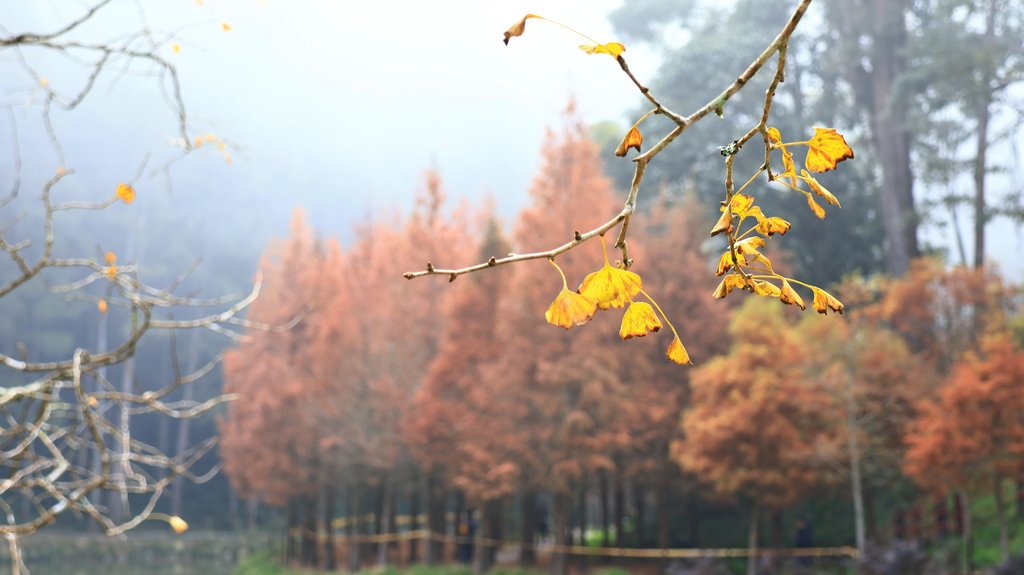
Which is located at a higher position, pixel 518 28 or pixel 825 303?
pixel 518 28

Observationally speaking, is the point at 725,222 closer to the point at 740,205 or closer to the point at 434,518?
the point at 740,205

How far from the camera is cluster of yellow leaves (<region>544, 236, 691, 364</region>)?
29.1 inches

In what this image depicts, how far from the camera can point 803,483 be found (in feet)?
37.3

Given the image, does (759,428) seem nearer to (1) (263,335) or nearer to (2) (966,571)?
(2) (966,571)

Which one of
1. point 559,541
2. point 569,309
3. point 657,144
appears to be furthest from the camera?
point 559,541

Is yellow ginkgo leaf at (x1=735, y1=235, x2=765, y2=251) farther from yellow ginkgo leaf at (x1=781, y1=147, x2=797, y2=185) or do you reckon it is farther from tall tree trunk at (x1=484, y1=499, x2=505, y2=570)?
tall tree trunk at (x1=484, y1=499, x2=505, y2=570)

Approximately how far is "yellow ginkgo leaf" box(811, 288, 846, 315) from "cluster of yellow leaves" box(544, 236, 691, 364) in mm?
115

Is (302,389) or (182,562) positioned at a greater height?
(302,389)

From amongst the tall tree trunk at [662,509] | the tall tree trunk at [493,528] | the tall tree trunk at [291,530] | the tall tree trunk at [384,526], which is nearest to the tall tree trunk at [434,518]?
the tall tree trunk at [384,526]

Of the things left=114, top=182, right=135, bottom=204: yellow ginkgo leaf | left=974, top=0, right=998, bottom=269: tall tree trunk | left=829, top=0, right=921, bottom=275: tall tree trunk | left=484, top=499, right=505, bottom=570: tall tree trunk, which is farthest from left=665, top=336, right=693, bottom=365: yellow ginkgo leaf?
left=829, top=0, right=921, bottom=275: tall tree trunk

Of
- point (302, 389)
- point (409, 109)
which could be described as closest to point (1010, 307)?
point (302, 389)

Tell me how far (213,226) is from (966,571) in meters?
34.3

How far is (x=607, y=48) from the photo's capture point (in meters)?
0.69

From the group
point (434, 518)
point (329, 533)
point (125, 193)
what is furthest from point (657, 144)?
point (329, 533)
